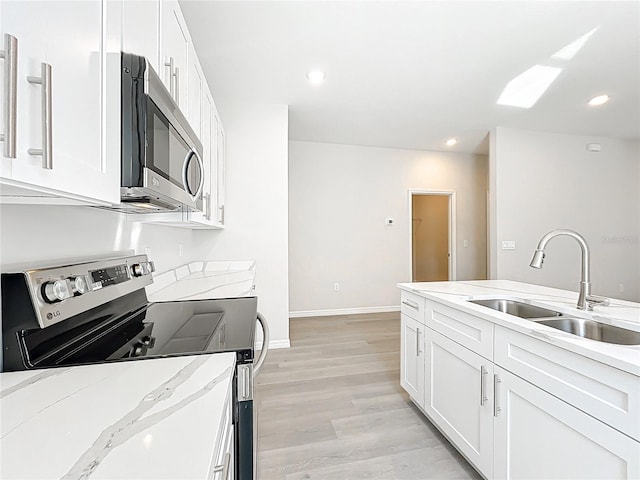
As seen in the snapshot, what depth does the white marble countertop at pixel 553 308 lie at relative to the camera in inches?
34.1

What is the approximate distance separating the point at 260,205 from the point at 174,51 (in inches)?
78.2

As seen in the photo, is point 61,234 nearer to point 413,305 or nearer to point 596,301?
point 413,305

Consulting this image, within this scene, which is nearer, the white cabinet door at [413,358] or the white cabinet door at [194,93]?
the white cabinet door at [194,93]

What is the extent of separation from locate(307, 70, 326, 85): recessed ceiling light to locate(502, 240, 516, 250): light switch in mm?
3111

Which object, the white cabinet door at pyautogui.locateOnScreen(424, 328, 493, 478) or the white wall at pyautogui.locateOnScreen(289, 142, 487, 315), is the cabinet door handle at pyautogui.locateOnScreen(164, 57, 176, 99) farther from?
the white wall at pyautogui.locateOnScreen(289, 142, 487, 315)

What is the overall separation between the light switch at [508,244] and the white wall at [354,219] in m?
1.16

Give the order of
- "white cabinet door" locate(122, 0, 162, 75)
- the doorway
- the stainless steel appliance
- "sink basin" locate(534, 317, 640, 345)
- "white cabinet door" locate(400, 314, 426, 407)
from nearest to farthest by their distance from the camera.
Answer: the stainless steel appliance → "white cabinet door" locate(122, 0, 162, 75) → "sink basin" locate(534, 317, 640, 345) → "white cabinet door" locate(400, 314, 426, 407) → the doorway

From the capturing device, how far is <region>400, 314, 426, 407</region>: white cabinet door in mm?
1896

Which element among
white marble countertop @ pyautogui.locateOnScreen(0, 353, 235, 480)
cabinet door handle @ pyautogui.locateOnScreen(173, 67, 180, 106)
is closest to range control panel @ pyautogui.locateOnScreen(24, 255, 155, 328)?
white marble countertop @ pyautogui.locateOnScreen(0, 353, 235, 480)

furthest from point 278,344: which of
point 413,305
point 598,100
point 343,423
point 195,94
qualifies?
point 598,100

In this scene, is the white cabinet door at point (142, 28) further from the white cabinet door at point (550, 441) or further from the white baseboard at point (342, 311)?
the white baseboard at point (342, 311)

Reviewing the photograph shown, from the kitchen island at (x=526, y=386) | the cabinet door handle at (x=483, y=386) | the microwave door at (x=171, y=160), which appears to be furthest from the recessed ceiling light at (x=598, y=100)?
the microwave door at (x=171, y=160)

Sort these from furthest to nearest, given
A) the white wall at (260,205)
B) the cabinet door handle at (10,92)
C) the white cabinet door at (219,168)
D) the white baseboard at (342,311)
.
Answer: the white baseboard at (342,311), the white wall at (260,205), the white cabinet door at (219,168), the cabinet door handle at (10,92)

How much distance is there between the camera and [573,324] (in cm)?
135
